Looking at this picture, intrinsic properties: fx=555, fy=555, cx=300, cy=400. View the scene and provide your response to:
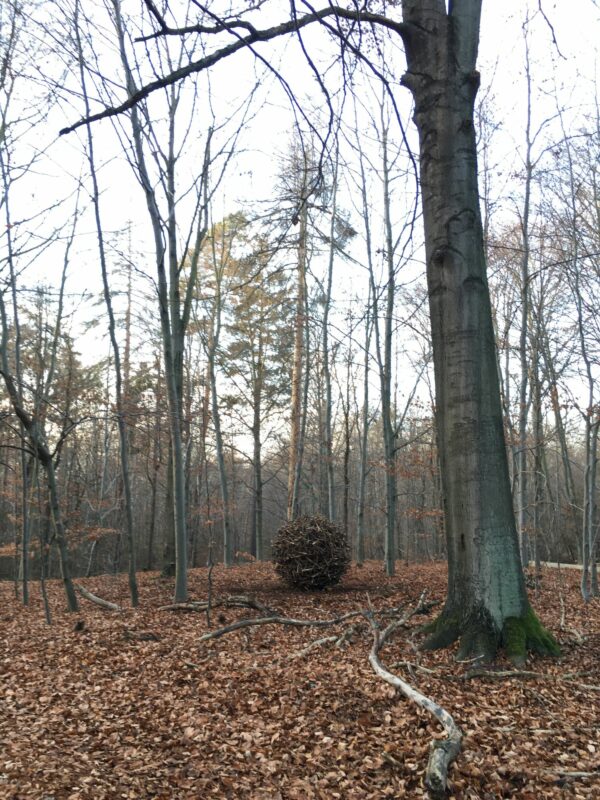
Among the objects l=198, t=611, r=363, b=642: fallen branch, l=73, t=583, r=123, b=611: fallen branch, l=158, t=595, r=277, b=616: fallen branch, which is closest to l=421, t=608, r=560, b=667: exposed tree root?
l=198, t=611, r=363, b=642: fallen branch

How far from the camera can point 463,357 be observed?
178 inches

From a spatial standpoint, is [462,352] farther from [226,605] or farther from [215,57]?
[226,605]

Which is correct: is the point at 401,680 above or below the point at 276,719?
above

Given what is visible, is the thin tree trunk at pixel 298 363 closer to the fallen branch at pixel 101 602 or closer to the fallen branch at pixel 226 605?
the fallen branch at pixel 101 602

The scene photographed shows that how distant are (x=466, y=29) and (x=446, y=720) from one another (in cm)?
526

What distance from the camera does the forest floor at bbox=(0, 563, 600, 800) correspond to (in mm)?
2633

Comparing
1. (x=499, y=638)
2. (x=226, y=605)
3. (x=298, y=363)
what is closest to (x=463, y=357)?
(x=499, y=638)

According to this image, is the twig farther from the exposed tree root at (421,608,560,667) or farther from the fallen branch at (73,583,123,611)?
the fallen branch at (73,583,123,611)

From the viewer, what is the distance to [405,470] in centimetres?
1211

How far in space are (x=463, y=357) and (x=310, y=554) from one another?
508 cm

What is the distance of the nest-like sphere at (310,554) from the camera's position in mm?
8617

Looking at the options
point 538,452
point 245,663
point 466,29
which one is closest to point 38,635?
point 245,663

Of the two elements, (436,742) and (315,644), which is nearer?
(436,742)

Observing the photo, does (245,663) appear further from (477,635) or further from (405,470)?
(405,470)
